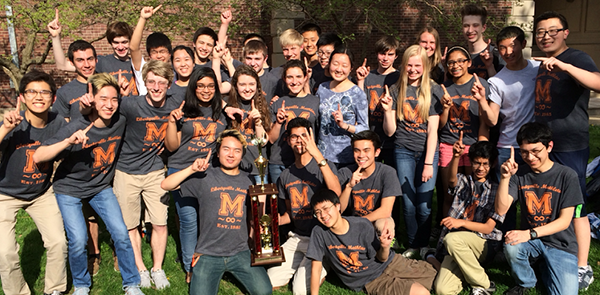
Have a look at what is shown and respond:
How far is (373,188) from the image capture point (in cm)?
463

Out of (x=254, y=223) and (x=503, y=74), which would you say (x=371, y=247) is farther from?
(x=503, y=74)

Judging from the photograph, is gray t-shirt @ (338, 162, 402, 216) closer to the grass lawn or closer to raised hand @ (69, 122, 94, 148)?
the grass lawn

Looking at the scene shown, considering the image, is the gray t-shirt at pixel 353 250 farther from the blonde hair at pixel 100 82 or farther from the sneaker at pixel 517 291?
the blonde hair at pixel 100 82

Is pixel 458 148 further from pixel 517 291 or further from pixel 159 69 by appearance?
pixel 159 69

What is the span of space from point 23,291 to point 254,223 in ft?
7.19

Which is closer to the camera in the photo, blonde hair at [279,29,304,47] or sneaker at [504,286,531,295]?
sneaker at [504,286,531,295]

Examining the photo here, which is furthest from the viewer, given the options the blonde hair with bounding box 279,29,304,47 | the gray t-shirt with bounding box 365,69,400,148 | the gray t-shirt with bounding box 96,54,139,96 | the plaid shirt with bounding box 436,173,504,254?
the blonde hair with bounding box 279,29,304,47

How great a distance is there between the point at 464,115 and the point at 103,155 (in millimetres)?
3723

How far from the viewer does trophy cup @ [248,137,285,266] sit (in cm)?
438

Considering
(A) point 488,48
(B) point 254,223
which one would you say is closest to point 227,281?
(B) point 254,223

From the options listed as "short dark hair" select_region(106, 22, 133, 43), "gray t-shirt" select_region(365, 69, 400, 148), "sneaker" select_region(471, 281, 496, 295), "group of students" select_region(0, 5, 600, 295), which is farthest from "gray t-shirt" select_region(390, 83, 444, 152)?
"short dark hair" select_region(106, 22, 133, 43)

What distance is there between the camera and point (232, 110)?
4754mm

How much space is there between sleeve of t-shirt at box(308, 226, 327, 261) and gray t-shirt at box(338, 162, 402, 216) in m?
0.62

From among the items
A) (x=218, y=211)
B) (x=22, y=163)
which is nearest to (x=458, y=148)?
(x=218, y=211)
